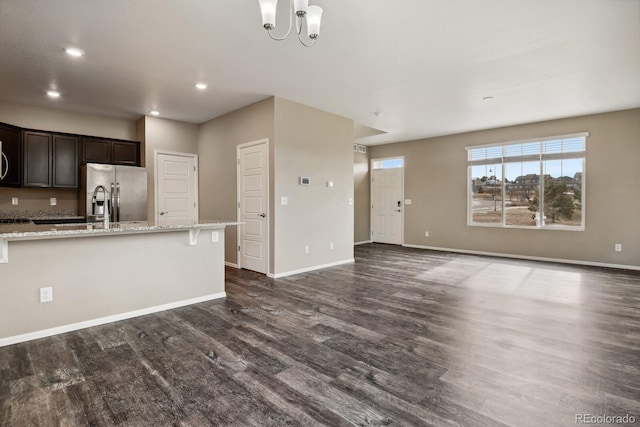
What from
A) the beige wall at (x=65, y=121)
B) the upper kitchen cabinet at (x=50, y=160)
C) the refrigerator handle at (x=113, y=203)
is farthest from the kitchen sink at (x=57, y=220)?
the beige wall at (x=65, y=121)

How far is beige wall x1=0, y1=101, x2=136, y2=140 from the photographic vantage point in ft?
16.5

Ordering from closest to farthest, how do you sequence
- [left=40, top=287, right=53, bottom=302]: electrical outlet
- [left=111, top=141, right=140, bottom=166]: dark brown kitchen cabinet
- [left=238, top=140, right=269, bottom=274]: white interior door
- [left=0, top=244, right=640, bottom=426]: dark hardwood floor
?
1. [left=0, top=244, right=640, bottom=426]: dark hardwood floor
2. [left=40, top=287, right=53, bottom=302]: electrical outlet
3. [left=238, top=140, right=269, bottom=274]: white interior door
4. [left=111, top=141, right=140, bottom=166]: dark brown kitchen cabinet

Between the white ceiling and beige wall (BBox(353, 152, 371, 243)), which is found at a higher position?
the white ceiling

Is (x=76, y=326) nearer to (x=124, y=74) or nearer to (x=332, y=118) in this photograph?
(x=124, y=74)

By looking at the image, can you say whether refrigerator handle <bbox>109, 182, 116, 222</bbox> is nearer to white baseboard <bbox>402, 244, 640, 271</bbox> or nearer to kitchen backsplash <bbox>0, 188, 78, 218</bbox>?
kitchen backsplash <bbox>0, 188, 78, 218</bbox>

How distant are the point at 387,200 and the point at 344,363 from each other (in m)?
6.70

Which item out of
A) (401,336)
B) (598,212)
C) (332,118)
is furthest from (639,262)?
(332,118)

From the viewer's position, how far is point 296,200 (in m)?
5.20

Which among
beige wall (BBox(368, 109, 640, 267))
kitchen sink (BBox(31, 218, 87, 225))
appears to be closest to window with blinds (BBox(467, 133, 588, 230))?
beige wall (BBox(368, 109, 640, 267))

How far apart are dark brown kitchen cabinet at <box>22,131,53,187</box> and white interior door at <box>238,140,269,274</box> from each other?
3.01 m

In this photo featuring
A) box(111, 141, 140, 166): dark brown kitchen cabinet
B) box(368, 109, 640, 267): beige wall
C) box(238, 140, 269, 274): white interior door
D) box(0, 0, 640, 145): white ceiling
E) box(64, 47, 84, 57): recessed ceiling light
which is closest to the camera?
box(0, 0, 640, 145): white ceiling

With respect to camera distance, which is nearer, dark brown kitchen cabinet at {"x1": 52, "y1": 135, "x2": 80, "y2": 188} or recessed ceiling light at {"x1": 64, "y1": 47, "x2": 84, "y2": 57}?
recessed ceiling light at {"x1": 64, "y1": 47, "x2": 84, "y2": 57}

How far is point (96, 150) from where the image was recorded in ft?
18.5

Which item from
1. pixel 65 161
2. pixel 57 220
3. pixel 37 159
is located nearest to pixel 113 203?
pixel 57 220
